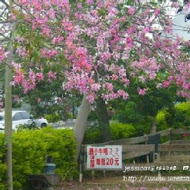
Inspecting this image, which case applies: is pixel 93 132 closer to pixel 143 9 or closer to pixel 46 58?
pixel 143 9

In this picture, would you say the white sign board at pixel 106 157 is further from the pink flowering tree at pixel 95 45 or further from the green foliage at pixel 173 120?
the green foliage at pixel 173 120

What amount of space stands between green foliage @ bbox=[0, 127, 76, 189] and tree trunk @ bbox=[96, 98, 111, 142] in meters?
2.54

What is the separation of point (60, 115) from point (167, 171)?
3.60 meters

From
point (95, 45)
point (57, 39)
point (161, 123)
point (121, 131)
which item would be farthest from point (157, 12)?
point (161, 123)

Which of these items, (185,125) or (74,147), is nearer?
(74,147)

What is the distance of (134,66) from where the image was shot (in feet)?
33.9

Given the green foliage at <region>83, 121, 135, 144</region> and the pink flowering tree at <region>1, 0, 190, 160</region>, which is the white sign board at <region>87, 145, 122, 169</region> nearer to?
the pink flowering tree at <region>1, 0, 190, 160</region>

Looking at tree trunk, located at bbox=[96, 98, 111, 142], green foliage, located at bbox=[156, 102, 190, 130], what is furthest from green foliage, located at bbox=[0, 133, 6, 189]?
green foliage, located at bbox=[156, 102, 190, 130]

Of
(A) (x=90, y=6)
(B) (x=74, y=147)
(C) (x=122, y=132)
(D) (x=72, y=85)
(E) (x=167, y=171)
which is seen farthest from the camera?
(C) (x=122, y=132)

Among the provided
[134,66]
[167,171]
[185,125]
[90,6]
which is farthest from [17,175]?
[185,125]

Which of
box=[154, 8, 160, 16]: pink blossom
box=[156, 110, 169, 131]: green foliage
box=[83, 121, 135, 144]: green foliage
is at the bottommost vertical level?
box=[83, 121, 135, 144]: green foliage

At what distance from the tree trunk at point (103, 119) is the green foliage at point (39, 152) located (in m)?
2.54

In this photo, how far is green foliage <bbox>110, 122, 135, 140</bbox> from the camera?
618 inches

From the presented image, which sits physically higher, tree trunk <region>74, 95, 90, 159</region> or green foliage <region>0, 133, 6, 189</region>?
tree trunk <region>74, 95, 90, 159</region>
